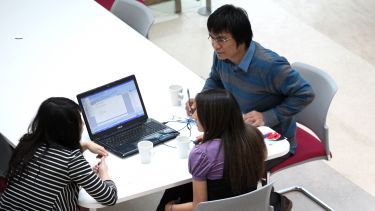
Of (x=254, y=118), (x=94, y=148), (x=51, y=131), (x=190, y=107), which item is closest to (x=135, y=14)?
(x=190, y=107)

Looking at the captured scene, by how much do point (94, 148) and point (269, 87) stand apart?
0.93m

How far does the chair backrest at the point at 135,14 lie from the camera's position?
4590mm

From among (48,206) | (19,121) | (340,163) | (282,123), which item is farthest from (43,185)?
(340,163)

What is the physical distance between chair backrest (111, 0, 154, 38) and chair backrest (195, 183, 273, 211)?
2.11m

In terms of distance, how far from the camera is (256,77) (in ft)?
10.8

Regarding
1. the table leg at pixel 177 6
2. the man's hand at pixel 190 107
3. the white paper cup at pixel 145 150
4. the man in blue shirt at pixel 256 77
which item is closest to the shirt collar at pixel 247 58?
the man in blue shirt at pixel 256 77

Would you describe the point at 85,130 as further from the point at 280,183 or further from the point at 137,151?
the point at 280,183

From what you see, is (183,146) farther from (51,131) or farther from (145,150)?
(51,131)

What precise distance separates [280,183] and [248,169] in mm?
1419

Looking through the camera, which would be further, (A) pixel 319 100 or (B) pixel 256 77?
(A) pixel 319 100

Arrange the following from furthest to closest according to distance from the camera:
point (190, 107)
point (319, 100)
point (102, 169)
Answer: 1. point (319, 100)
2. point (190, 107)
3. point (102, 169)

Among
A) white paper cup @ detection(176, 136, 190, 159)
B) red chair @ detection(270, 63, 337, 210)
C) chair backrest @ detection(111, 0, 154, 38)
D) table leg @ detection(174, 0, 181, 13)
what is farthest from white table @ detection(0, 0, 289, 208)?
table leg @ detection(174, 0, 181, 13)

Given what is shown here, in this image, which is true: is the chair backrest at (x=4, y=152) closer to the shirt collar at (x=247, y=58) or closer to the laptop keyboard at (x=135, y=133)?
the laptop keyboard at (x=135, y=133)

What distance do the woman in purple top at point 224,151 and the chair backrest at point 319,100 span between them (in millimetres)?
804
